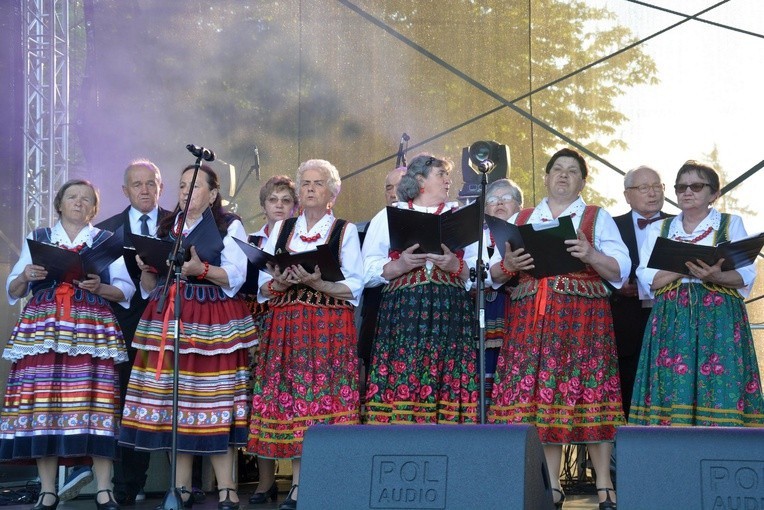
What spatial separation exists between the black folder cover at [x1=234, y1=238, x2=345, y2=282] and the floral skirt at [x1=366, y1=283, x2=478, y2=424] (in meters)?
0.32

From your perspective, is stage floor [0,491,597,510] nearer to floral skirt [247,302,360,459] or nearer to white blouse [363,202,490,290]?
floral skirt [247,302,360,459]

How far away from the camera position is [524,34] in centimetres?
774

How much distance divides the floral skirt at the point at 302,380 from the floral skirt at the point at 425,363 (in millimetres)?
141

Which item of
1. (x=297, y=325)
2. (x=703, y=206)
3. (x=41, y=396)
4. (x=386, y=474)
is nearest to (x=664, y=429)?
(x=386, y=474)

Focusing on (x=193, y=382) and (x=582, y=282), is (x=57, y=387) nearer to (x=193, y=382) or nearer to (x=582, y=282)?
(x=193, y=382)

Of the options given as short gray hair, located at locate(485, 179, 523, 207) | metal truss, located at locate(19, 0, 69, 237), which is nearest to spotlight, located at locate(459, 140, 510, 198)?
short gray hair, located at locate(485, 179, 523, 207)

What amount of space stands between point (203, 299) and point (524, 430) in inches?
84.3

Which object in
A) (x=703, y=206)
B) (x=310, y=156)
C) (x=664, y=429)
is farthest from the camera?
(x=310, y=156)

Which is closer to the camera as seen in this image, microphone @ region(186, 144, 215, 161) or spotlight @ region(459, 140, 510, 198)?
microphone @ region(186, 144, 215, 161)

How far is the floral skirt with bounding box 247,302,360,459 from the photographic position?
180 inches

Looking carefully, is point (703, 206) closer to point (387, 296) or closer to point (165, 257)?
point (387, 296)

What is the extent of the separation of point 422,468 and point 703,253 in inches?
66.1

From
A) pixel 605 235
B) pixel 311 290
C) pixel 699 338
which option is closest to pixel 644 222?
pixel 605 235

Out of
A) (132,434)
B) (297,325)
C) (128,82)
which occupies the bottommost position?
(132,434)
